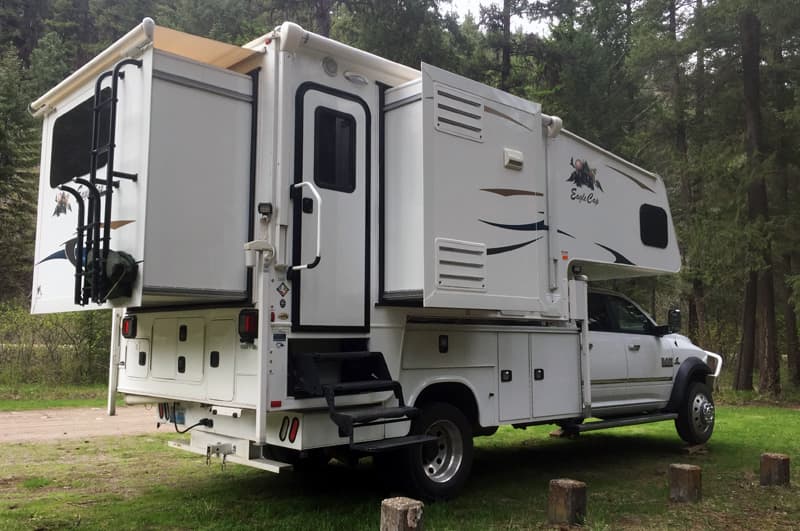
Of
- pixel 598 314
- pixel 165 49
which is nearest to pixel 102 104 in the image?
pixel 165 49

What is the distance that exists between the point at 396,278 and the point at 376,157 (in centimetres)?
98

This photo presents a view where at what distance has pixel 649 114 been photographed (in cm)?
2080

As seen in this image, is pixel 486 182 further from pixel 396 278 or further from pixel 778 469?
pixel 778 469

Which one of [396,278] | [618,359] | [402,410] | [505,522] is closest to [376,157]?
[396,278]

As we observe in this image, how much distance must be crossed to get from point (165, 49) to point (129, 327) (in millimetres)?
2334

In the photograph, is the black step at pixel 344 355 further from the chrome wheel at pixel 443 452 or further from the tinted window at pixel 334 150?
the tinted window at pixel 334 150

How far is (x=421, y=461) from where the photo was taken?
5.68 m

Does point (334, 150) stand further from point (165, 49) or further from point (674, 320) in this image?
point (674, 320)

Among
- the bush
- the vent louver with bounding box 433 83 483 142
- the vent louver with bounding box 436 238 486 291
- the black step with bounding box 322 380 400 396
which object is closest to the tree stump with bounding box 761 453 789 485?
the vent louver with bounding box 436 238 486 291

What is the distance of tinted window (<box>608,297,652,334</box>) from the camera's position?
27.3 feet

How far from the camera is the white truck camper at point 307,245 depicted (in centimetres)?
478

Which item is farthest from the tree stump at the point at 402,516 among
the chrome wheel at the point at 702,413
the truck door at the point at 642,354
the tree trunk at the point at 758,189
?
the tree trunk at the point at 758,189

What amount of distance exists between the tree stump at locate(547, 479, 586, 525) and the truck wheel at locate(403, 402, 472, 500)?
99cm

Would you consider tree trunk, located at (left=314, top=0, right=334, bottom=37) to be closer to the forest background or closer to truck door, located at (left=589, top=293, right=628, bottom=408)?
the forest background
